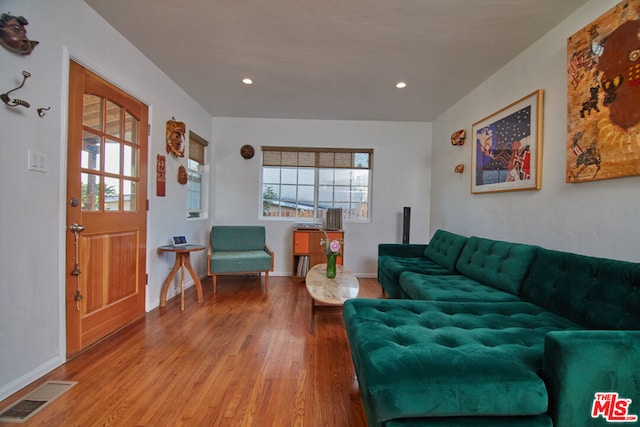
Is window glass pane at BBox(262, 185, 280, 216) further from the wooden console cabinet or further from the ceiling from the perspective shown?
the ceiling

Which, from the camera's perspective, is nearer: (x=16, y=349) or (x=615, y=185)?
(x=16, y=349)

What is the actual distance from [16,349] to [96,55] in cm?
204

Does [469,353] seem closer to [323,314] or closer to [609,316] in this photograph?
[609,316]

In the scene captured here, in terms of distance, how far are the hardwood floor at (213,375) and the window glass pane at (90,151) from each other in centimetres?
137

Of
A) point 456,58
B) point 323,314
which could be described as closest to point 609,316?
→ point 323,314

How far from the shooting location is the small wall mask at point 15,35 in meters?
1.44

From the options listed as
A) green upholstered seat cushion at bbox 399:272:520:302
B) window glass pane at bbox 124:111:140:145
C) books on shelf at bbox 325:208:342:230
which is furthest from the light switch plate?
books on shelf at bbox 325:208:342:230

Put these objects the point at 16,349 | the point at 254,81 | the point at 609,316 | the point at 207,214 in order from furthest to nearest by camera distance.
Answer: the point at 207,214
the point at 254,81
the point at 16,349
the point at 609,316

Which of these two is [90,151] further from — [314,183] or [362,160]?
[362,160]

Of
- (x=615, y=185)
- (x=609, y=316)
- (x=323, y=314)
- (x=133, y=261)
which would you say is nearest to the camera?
(x=609, y=316)

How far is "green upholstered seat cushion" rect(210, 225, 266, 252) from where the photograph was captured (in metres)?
3.97

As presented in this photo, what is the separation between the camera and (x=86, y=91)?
6.59ft

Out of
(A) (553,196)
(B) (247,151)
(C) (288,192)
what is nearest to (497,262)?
(A) (553,196)

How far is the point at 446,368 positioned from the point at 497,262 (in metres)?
1.59
